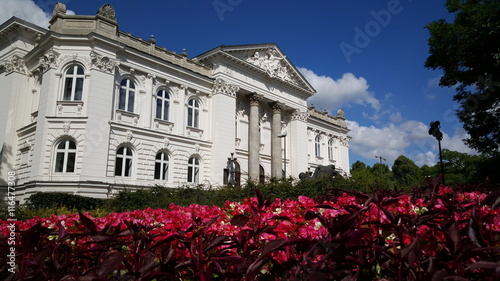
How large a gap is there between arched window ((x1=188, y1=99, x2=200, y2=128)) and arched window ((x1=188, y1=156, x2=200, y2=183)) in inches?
115

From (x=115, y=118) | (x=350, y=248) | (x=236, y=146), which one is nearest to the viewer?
(x=350, y=248)

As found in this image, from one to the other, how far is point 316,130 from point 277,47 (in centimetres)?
1344

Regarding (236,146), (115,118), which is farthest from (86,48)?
(236,146)

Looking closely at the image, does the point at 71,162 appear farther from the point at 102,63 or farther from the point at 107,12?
the point at 107,12

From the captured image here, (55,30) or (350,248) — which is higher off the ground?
(55,30)

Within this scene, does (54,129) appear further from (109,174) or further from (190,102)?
(190,102)

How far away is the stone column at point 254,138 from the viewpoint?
93.0 feet

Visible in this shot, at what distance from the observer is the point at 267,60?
105 ft

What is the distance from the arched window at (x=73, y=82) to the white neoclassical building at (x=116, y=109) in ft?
0.22

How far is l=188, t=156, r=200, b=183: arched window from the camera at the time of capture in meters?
26.2

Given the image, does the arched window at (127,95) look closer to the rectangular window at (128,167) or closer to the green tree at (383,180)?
the rectangular window at (128,167)

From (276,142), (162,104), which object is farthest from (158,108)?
(276,142)

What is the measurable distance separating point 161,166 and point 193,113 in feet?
17.9

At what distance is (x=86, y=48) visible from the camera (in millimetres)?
21297
